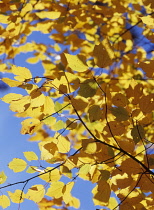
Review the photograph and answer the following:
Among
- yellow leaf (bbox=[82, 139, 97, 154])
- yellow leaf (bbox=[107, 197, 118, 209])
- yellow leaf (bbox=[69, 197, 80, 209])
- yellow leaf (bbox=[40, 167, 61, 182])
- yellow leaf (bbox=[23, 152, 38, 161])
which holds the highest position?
yellow leaf (bbox=[82, 139, 97, 154])

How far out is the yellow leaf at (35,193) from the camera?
43.8 inches

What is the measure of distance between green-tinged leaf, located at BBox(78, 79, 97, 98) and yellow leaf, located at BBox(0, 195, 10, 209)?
0.65 meters

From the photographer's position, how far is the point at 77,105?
1.01m

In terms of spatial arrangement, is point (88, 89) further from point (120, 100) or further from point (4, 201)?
point (4, 201)

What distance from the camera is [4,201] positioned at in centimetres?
113

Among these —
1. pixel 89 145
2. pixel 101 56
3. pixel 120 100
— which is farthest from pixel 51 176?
pixel 101 56

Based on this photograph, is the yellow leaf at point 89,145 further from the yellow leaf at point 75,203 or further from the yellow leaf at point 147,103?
the yellow leaf at point 75,203

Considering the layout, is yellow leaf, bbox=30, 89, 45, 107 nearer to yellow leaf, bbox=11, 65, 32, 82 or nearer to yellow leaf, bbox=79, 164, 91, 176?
yellow leaf, bbox=11, 65, 32, 82

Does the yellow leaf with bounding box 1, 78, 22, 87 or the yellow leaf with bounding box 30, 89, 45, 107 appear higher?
the yellow leaf with bounding box 1, 78, 22, 87

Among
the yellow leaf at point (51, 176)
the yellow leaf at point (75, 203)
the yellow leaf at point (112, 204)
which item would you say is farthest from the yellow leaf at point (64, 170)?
the yellow leaf at point (75, 203)

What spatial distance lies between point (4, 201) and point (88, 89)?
704 millimetres

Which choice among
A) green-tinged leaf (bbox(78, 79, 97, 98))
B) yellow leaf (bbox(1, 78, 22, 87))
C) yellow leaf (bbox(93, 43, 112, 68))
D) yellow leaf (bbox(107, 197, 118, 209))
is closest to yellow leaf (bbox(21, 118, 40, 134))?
yellow leaf (bbox(1, 78, 22, 87))

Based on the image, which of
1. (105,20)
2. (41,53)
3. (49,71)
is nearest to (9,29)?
(49,71)

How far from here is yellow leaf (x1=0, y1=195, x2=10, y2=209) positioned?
113 cm
